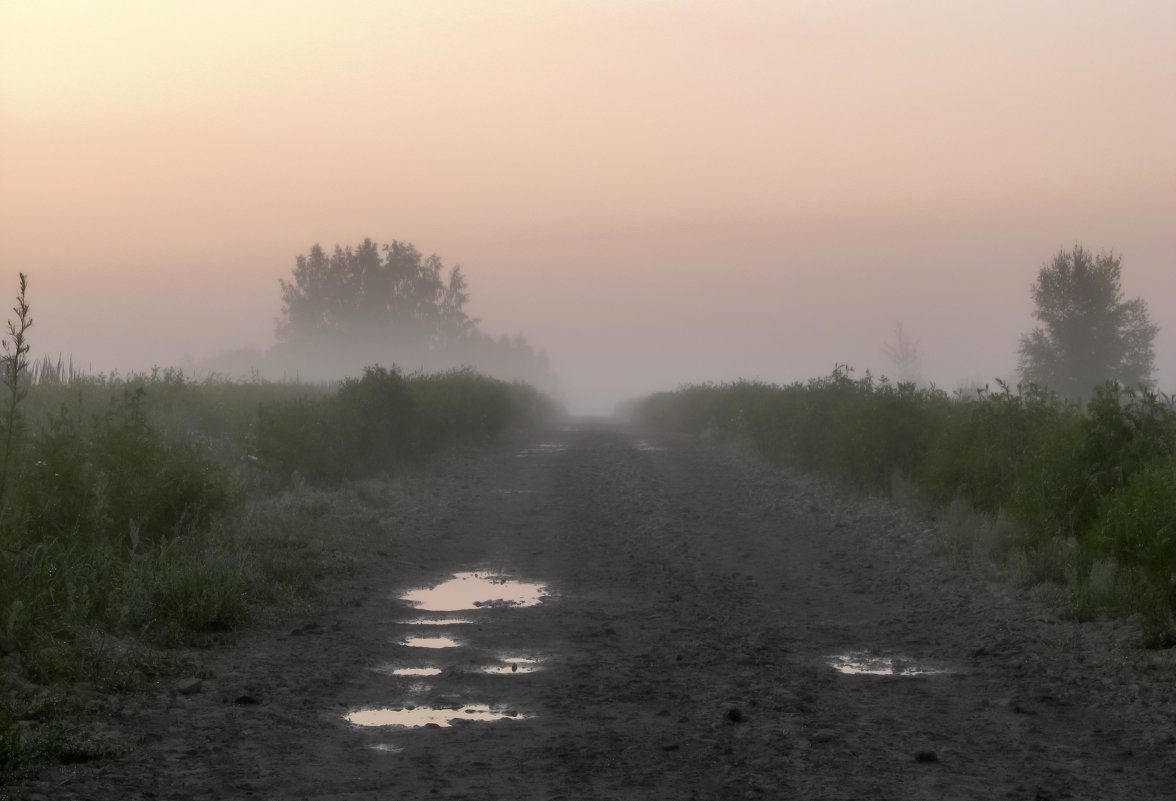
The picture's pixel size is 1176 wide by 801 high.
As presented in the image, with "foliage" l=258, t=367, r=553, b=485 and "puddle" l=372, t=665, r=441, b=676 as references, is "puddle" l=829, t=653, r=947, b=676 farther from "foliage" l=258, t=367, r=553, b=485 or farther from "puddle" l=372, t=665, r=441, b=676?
"foliage" l=258, t=367, r=553, b=485

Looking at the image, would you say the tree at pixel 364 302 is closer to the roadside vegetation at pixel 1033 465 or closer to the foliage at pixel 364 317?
the foliage at pixel 364 317

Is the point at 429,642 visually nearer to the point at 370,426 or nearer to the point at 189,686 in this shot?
the point at 189,686

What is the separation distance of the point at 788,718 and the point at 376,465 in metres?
18.7

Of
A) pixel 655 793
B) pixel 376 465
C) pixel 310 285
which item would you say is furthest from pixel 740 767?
pixel 310 285

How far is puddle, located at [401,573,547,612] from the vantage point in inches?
415

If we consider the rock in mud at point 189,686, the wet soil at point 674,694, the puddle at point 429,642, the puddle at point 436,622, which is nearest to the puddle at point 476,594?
the wet soil at point 674,694

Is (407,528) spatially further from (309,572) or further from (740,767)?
(740,767)

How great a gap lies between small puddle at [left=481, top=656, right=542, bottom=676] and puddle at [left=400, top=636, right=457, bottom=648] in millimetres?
724

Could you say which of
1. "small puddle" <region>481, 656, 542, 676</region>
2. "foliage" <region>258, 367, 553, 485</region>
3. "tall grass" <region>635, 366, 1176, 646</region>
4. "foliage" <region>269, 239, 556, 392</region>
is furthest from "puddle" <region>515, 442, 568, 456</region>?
"foliage" <region>269, 239, 556, 392</region>

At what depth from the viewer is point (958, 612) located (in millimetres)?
9820

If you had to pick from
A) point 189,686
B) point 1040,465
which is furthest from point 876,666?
point 1040,465

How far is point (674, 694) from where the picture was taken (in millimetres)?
7074

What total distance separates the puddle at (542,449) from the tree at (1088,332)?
27186 mm

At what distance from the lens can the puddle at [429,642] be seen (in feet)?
28.7
